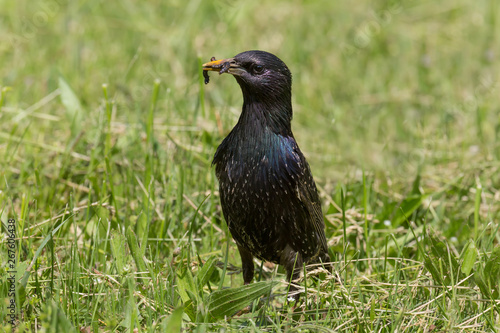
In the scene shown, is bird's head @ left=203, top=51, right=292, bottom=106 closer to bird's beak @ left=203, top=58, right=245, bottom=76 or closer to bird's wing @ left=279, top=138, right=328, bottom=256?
bird's beak @ left=203, top=58, right=245, bottom=76

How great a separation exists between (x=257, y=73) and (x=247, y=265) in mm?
1099

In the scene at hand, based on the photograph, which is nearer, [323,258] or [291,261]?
[291,261]

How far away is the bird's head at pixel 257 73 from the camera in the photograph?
11.8 feet

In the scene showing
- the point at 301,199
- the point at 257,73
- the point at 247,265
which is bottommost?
the point at 247,265

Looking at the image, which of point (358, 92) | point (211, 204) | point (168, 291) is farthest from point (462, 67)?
point (168, 291)

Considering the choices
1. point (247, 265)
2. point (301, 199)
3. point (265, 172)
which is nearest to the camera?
point (265, 172)

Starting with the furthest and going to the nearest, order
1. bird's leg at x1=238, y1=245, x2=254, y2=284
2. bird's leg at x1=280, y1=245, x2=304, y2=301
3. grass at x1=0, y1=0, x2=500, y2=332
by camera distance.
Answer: bird's leg at x1=238, y1=245, x2=254, y2=284
bird's leg at x1=280, y1=245, x2=304, y2=301
grass at x1=0, y1=0, x2=500, y2=332

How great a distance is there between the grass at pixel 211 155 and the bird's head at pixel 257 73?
75 cm

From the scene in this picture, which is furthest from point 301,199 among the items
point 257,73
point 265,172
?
point 257,73

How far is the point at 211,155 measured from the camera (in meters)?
4.95

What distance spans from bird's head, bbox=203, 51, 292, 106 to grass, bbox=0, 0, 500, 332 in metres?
0.75

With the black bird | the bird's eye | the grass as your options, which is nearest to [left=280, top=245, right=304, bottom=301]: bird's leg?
the black bird

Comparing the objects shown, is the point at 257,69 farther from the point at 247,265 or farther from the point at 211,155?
the point at 211,155

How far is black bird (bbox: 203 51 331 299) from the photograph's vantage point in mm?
3561
